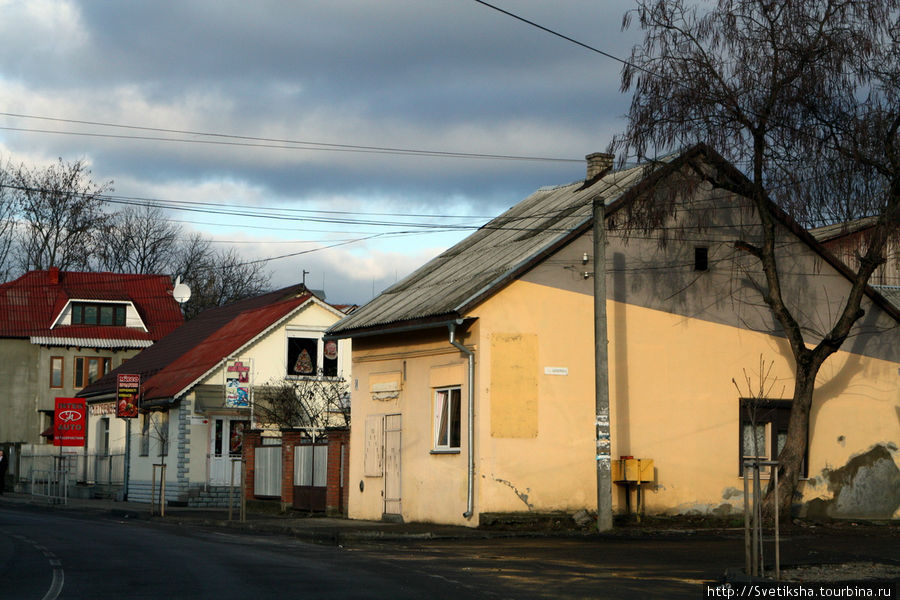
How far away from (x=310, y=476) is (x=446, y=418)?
6.75 m

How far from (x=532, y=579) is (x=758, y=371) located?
13.1 metres

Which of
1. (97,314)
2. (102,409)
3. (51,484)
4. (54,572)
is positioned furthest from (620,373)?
(97,314)

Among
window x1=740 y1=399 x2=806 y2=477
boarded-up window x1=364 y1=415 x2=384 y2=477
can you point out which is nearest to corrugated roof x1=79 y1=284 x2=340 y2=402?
boarded-up window x1=364 y1=415 x2=384 y2=477

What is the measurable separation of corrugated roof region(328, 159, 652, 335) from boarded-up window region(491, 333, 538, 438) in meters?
1.25

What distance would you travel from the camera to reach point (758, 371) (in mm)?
25406

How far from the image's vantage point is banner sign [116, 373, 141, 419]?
35.7 meters

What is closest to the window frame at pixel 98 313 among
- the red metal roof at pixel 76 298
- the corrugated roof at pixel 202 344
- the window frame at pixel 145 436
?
the red metal roof at pixel 76 298

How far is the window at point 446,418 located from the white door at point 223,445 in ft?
49.3

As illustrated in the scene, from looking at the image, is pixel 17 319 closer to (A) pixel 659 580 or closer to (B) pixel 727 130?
(B) pixel 727 130

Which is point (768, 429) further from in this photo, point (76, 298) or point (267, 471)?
point (76, 298)

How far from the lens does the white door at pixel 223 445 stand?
1486 inches

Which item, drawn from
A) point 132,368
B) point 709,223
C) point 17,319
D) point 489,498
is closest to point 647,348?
point 709,223

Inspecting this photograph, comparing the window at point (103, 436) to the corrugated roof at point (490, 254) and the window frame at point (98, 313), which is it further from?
the corrugated roof at point (490, 254)

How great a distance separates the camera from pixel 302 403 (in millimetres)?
39531
